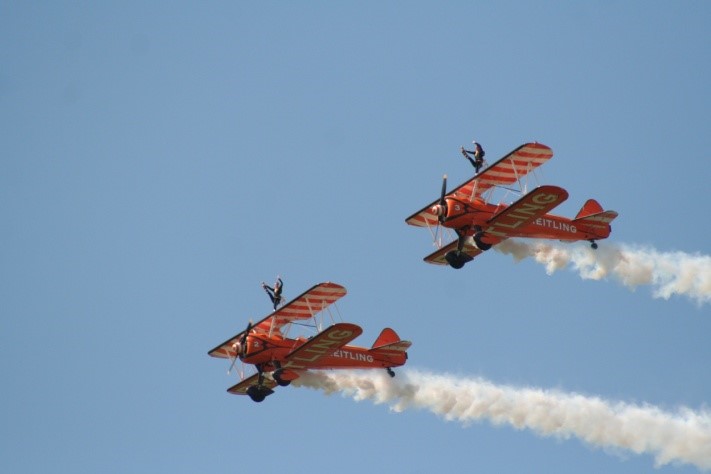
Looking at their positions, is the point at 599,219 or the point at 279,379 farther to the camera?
the point at 599,219

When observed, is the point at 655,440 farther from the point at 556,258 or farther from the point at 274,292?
the point at 274,292

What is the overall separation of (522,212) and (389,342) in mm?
5792

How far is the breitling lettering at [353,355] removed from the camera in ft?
167

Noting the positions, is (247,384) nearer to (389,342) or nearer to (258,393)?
(258,393)

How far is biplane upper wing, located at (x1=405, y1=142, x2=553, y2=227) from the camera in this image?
5000cm

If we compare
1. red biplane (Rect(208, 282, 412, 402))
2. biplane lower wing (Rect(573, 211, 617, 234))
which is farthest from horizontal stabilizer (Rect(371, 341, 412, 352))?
biplane lower wing (Rect(573, 211, 617, 234))

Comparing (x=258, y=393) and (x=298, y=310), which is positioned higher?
(x=298, y=310)

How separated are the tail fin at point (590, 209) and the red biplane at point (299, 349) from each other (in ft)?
18.6

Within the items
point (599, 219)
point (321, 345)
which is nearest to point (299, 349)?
point (321, 345)

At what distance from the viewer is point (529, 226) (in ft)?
166

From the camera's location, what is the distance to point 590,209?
52.4 m

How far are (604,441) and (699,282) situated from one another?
480 centimetres

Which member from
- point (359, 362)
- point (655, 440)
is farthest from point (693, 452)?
point (359, 362)

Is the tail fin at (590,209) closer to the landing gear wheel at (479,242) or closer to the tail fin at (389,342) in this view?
the landing gear wheel at (479,242)
